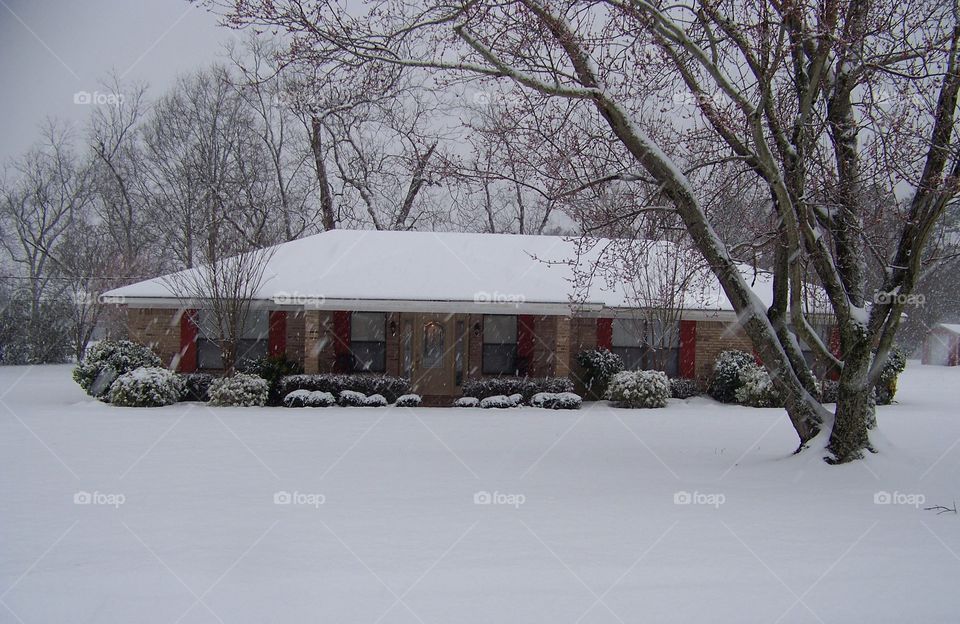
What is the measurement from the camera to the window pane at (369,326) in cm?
1772

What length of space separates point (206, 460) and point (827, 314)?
540 inches

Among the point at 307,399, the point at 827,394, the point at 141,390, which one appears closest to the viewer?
the point at 827,394

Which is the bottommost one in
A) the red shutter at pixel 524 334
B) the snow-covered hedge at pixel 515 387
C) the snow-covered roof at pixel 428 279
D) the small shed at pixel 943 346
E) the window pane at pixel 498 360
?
the small shed at pixel 943 346

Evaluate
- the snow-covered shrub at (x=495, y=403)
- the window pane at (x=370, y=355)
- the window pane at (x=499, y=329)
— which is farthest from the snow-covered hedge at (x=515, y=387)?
the window pane at (x=370, y=355)

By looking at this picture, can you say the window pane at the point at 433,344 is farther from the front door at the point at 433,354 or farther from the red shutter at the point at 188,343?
the red shutter at the point at 188,343

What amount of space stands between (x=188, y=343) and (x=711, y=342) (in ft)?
44.7

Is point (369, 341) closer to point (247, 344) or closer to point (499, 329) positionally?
point (247, 344)

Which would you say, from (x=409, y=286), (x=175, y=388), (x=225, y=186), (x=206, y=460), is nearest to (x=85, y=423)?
(x=175, y=388)

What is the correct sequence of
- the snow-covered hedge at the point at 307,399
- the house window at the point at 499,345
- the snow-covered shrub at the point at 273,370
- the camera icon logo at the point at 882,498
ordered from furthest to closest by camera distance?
the house window at the point at 499,345
the snow-covered shrub at the point at 273,370
the snow-covered hedge at the point at 307,399
the camera icon logo at the point at 882,498

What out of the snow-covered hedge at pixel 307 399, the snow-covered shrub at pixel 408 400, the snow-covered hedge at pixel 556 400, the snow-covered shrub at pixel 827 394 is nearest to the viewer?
the snow-covered shrub at pixel 827 394

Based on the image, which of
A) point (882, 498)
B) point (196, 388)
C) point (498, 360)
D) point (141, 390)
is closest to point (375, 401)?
point (498, 360)

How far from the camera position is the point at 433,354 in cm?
1744

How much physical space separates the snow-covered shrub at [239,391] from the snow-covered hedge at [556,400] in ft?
20.1

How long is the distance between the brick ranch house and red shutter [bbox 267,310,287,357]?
0.03 m
